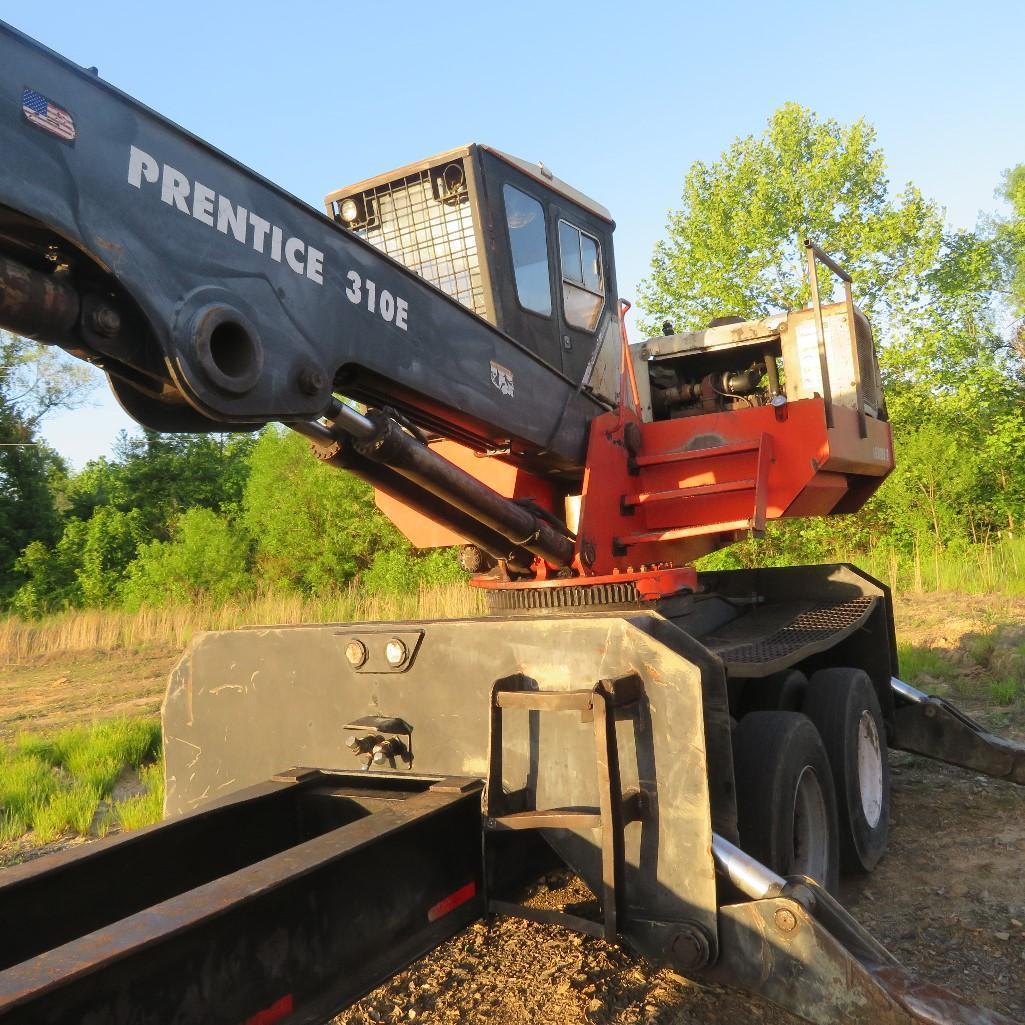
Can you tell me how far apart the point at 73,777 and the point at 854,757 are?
531cm

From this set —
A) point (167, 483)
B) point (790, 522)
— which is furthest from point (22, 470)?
point (790, 522)

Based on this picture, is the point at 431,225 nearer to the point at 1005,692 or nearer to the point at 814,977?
the point at 814,977

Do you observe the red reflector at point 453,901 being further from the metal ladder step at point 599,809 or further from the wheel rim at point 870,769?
the wheel rim at point 870,769

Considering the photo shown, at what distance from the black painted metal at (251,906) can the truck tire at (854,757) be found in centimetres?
203

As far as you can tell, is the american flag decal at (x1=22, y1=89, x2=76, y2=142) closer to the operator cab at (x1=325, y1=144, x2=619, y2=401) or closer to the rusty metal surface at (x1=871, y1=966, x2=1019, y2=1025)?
the operator cab at (x1=325, y1=144, x2=619, y2=401)

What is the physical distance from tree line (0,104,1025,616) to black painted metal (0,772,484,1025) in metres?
17.3

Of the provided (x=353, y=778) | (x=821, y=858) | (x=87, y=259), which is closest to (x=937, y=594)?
(x=821, y=858)

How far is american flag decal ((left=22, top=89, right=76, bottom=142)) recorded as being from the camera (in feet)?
8.21

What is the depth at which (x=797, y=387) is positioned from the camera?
584cm

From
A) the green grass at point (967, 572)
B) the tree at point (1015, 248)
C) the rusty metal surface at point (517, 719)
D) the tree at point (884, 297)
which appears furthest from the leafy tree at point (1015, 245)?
the rusty metal surface at point (517, 719)

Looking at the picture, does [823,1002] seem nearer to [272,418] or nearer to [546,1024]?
[546,1024]

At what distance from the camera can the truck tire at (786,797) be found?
127 inches

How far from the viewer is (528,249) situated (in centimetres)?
513

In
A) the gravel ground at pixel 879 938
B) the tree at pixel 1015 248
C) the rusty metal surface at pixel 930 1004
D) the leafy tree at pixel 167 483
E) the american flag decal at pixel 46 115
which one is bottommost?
the gravel ground at pixel 879 938
